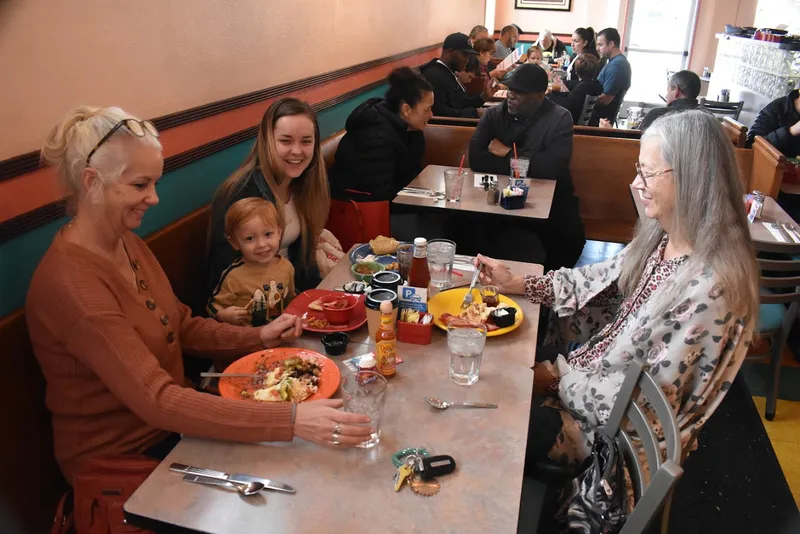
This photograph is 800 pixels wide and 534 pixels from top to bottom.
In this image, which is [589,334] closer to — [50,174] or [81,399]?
[81,399]

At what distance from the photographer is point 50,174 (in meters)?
1.86

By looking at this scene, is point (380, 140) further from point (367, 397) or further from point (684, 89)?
point (684, 89)

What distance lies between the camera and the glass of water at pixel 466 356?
1607mm

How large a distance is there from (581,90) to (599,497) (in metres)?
6.03

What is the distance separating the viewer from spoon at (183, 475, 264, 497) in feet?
4.02

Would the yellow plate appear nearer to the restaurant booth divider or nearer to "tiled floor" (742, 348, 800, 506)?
the restaurant booth divider

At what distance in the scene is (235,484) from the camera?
125 centimetres

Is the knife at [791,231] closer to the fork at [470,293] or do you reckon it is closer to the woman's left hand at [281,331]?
the fork at [470,293]

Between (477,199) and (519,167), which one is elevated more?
(519,167)

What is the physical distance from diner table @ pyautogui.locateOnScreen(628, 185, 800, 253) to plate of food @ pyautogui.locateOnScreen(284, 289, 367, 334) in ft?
4.42

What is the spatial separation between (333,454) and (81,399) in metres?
0.73

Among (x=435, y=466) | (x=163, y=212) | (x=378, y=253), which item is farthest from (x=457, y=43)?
(x=435, y=466)

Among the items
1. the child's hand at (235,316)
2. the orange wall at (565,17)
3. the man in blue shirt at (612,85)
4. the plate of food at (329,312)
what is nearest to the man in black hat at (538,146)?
the plate of food at (329,312)

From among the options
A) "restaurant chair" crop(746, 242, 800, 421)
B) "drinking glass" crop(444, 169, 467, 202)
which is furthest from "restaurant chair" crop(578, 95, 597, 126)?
"restaurant chair" crop(746, 242, 800, 421)
